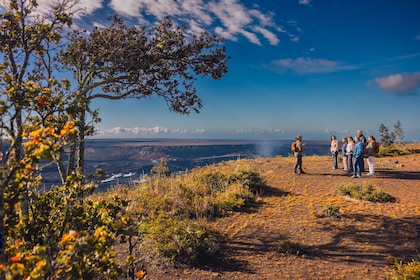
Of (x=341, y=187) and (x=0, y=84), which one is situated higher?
(x=0, y=84)

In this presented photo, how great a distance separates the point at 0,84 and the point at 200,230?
571 centimetres

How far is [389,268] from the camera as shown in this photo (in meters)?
6.43

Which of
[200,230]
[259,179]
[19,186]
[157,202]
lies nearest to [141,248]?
[200,230]

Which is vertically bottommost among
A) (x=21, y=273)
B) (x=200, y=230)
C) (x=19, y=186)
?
(x=200, y=230)

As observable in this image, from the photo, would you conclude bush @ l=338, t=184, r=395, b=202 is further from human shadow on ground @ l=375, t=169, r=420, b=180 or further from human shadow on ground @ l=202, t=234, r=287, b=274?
human shadow on ground @ l=202, t=234, r=287, b=274

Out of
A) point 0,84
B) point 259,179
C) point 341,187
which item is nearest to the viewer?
point 0,84

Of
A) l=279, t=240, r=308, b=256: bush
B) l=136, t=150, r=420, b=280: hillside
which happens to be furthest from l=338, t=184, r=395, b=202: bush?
l=279, t=240, r=308, b=256: bush

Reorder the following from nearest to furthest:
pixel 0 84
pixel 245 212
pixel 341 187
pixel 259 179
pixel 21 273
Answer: pixel 21 273 → pixel 0 84 → pixel 245 212 → pixel 341 187 → pixel 259 179

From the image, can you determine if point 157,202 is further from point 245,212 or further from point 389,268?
point 389,268

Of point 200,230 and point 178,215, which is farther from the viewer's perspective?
point 178,215

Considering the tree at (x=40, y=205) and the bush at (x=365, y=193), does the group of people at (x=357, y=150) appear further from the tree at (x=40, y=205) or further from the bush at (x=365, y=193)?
the tree at (x=40, y=205)

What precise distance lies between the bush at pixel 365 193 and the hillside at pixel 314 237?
0.33 m

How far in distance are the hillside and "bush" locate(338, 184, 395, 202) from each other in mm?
326

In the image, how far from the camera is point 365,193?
37.9 feet
